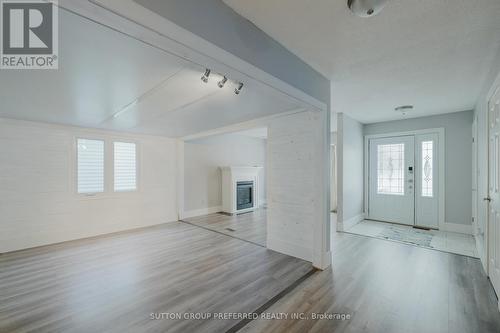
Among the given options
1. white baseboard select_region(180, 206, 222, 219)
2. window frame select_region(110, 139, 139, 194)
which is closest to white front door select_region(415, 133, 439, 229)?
white baseboard select_region(180, 206, 222, 219)

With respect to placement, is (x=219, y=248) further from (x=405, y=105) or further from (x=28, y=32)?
(x=405, y=105)

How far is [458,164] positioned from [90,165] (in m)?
7.80

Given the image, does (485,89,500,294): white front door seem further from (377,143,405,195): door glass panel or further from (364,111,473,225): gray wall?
(377,143,405,195): door glass panel

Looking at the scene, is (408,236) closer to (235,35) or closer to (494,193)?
(494,193)

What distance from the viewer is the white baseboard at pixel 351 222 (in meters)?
4.69

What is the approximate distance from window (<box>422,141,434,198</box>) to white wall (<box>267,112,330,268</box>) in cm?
346

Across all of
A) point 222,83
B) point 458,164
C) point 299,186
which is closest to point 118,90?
point 222,83

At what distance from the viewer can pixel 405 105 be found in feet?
13.4

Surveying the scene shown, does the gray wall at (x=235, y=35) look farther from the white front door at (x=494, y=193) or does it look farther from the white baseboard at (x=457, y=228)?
the white baseboard at (x=457, y=228)

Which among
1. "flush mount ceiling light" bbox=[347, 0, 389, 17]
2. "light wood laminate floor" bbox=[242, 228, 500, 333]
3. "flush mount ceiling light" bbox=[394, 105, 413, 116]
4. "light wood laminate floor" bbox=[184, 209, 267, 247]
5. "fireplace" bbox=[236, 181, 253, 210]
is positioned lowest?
"light wood laminate floor" bbox=[184, 209, 267, 247]

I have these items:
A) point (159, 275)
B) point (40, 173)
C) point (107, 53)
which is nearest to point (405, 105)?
point (107, 53)

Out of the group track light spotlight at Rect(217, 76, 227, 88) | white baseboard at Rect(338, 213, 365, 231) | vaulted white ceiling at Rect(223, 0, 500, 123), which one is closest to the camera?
vaulted white ceiling at Rect(223, 0, 500, 123)

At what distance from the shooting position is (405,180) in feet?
17.0

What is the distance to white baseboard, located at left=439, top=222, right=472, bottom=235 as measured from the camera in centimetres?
443
